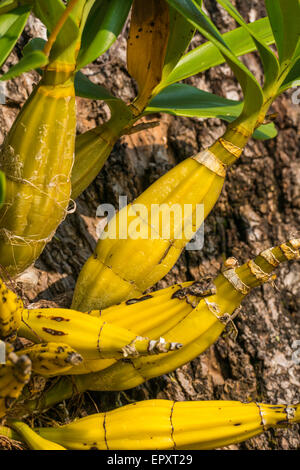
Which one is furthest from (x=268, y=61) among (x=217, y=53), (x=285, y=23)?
(x=217, y=53)

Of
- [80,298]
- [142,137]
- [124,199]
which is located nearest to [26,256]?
[80,298]

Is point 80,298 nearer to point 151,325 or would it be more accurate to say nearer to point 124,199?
point 151,325

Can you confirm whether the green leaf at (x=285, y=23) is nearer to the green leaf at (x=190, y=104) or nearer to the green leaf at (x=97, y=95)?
the green leaf at (x=190, y=104)

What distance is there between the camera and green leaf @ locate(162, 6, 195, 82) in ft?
2.97

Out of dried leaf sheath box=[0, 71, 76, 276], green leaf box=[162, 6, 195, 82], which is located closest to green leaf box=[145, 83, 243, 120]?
green leaf box=[162, 6, 195, 82]

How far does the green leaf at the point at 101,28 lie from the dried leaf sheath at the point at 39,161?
0.06m

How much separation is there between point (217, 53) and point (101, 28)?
0.30m

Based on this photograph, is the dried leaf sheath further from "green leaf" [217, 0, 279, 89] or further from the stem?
"green leaf" [217, 0, 279, 89]

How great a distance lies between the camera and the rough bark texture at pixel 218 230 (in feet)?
3.56

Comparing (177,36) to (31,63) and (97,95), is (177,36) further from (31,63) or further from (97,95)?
(31,63)

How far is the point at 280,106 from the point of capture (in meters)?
1.45

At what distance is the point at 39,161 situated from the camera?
2.65 feet

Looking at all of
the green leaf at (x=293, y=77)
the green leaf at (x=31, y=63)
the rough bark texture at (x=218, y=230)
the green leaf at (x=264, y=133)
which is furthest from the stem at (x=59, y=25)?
the green leaf at (x=264, y=133)

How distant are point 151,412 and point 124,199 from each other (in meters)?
0.51
